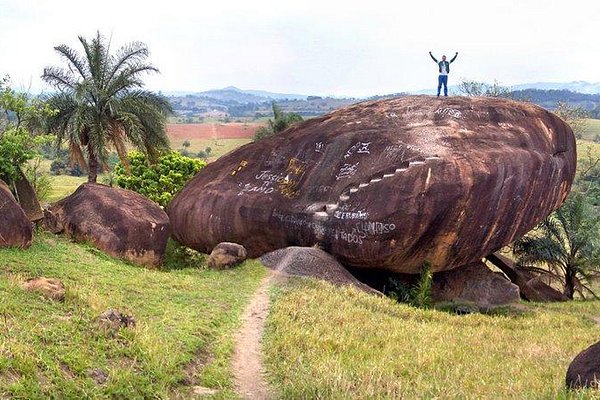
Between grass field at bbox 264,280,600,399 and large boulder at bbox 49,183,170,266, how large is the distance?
5.91m

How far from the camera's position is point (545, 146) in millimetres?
21547

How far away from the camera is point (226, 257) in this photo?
20.0 meters

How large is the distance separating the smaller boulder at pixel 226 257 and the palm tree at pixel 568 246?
14.3m

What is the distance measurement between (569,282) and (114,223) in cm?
2071

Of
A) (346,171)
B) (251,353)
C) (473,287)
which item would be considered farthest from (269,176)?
(251,353)

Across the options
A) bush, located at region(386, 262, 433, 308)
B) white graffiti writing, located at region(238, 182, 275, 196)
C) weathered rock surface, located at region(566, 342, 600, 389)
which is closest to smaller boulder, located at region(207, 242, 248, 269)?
white graffiti writing, located at region(238, 182, 275, 196)

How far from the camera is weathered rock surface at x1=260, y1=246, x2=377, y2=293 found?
61.0 ft

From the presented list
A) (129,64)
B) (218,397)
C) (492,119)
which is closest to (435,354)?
(218,397)

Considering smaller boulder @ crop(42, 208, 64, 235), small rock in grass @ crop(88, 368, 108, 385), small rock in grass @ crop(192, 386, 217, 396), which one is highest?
small rock in grass @ crop(88, 368, 108, 385)

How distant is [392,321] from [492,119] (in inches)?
399

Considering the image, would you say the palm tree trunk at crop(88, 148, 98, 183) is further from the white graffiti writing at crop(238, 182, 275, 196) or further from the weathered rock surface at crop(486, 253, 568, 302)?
the weathered rock surface at crop(486, 253, 568, 302)

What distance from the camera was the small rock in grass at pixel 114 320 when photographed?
10117 mm

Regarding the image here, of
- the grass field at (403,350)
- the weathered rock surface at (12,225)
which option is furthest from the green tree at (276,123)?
the weathered rock surface at (12,225)

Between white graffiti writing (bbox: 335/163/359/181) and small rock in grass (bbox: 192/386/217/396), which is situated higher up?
white graffiti writing (bbox: 335/163/359/181)
